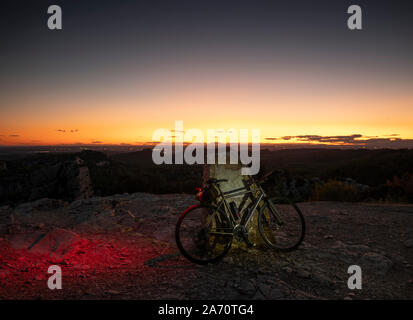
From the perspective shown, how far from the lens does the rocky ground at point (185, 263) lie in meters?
3.39

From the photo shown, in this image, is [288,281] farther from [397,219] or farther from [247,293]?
[397,219]

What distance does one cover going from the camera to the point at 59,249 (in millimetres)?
4637

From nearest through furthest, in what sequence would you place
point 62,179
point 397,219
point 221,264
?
point 221,264 < point 397,219 < point 62,179

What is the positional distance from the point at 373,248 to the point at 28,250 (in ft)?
22.4

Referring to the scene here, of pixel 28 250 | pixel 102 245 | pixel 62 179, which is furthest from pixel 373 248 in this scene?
pixel 62 179

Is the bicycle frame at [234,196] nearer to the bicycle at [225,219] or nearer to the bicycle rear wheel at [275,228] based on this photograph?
the bicycle at [225,219]

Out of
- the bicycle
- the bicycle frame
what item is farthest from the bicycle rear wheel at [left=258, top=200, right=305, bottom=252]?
the bicycle frame

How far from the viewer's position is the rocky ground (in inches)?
134

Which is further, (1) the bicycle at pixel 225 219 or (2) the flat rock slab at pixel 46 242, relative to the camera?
(2) the flat rock slab at pixel 46 242

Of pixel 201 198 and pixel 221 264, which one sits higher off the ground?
pixel 201 198

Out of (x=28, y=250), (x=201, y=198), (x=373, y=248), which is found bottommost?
(x=373, y=248)

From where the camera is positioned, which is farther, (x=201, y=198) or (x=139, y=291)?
(x=201, y=198)

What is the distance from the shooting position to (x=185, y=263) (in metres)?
4.29

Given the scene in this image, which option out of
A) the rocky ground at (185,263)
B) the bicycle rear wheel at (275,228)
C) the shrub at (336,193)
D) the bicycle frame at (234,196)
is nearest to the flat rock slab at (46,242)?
the rocky ground at (185,263)
